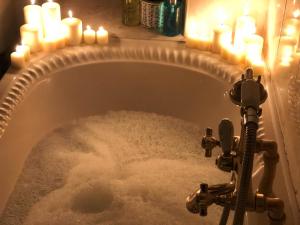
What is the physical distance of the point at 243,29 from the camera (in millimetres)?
1775

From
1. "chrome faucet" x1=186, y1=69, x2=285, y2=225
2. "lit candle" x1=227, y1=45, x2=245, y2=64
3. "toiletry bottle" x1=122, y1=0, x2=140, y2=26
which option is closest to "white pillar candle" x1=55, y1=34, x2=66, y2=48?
"toiletry bottle" x1=122, y1=0, x2=140, y2=26

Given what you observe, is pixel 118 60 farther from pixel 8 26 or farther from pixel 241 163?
pixel 241 163

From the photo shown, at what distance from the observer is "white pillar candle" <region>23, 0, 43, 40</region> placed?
5.87 ft

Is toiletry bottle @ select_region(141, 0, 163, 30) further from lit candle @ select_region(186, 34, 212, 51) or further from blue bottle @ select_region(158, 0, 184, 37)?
lit candle @ select_region(186, 34, 212, 51)

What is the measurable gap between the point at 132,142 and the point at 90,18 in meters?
0.53

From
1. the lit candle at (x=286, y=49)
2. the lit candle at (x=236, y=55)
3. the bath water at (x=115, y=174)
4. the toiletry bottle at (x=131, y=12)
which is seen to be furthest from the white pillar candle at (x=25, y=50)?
the lit candle at (x=286, y=49)

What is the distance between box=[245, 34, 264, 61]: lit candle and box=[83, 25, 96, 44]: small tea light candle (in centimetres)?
50

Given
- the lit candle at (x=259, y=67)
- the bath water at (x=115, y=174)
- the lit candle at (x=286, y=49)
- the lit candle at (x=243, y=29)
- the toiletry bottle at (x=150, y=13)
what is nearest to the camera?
the lit candle at (x=286, y=49)

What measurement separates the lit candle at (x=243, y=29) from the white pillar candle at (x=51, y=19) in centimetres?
58

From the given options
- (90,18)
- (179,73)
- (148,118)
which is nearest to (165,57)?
(179,73)

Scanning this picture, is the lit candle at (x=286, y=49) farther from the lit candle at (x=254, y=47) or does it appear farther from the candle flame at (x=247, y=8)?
the candle flame at (x=247, y=8)

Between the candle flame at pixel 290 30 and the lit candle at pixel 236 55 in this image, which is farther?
the lit candle at pixel 236 55

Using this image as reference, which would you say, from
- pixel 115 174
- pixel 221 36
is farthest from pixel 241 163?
pixel 221 36

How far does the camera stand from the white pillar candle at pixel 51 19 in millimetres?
1814
